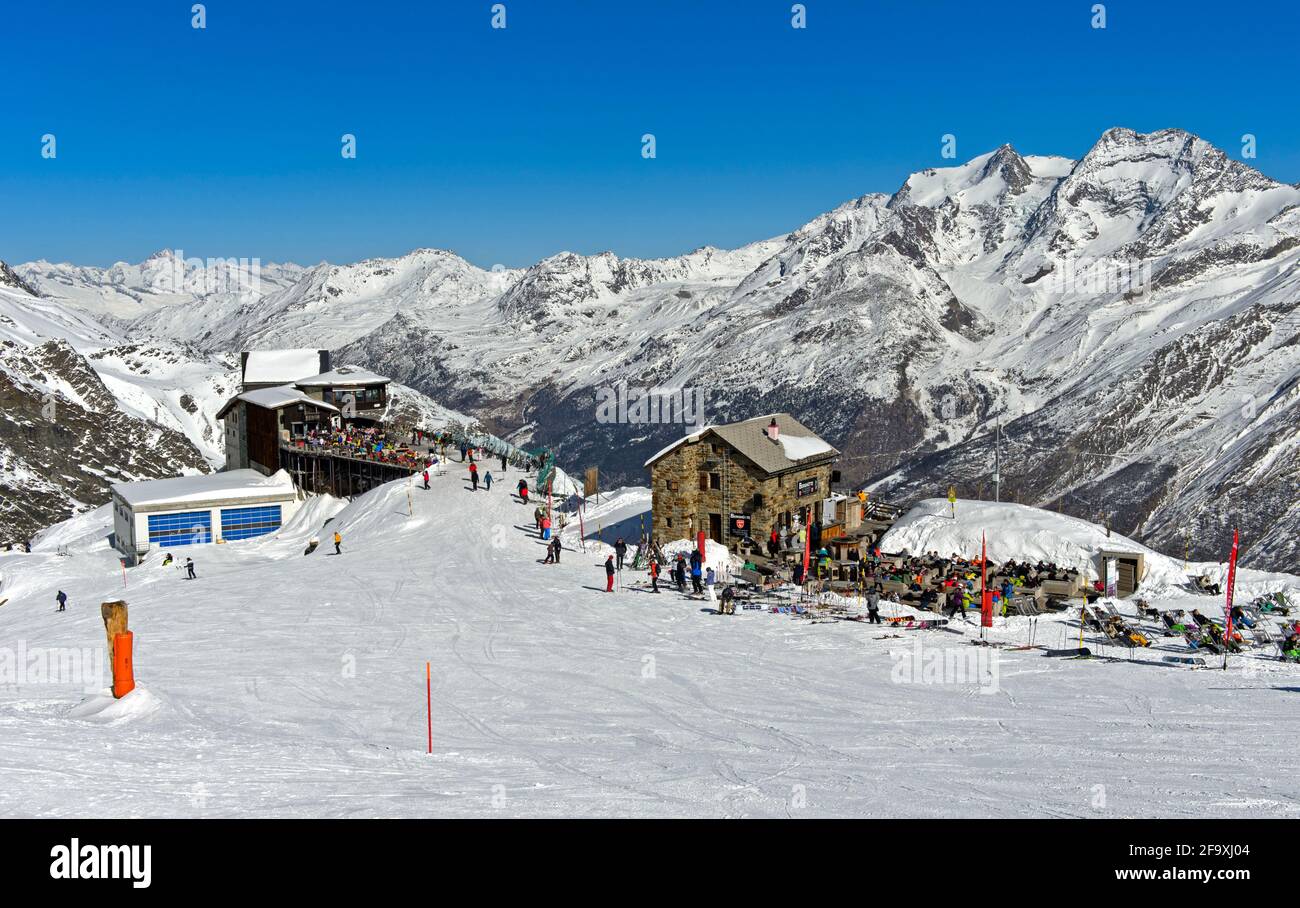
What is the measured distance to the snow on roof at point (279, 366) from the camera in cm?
8731

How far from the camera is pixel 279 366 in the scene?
90312mm

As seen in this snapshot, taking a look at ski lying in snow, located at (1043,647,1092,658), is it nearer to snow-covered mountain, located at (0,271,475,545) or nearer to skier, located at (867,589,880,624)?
skier, located at (867,589,880,624)

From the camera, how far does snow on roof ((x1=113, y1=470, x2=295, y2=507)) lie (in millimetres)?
58406

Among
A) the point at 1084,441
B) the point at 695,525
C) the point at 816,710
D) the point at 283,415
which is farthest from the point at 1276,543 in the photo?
the point at 816,710

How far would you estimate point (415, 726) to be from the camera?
20.7m

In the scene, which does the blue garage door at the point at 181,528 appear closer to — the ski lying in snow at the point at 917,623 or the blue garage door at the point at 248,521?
the blue garage door at the point at 248,521

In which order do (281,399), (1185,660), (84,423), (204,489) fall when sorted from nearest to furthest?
(1185,660) < (204,489) < (281,399) < (84,423)

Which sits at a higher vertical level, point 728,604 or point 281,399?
point 281,399

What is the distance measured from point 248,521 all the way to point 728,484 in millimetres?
31093

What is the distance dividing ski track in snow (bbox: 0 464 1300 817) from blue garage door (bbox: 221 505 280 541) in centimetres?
2316

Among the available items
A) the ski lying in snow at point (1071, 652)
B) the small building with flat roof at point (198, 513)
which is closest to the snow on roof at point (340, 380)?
the small building with flat roof at point (198, 513)

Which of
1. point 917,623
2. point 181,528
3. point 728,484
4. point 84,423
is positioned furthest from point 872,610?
point 84,423

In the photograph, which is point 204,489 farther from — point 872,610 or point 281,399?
point 872,610
